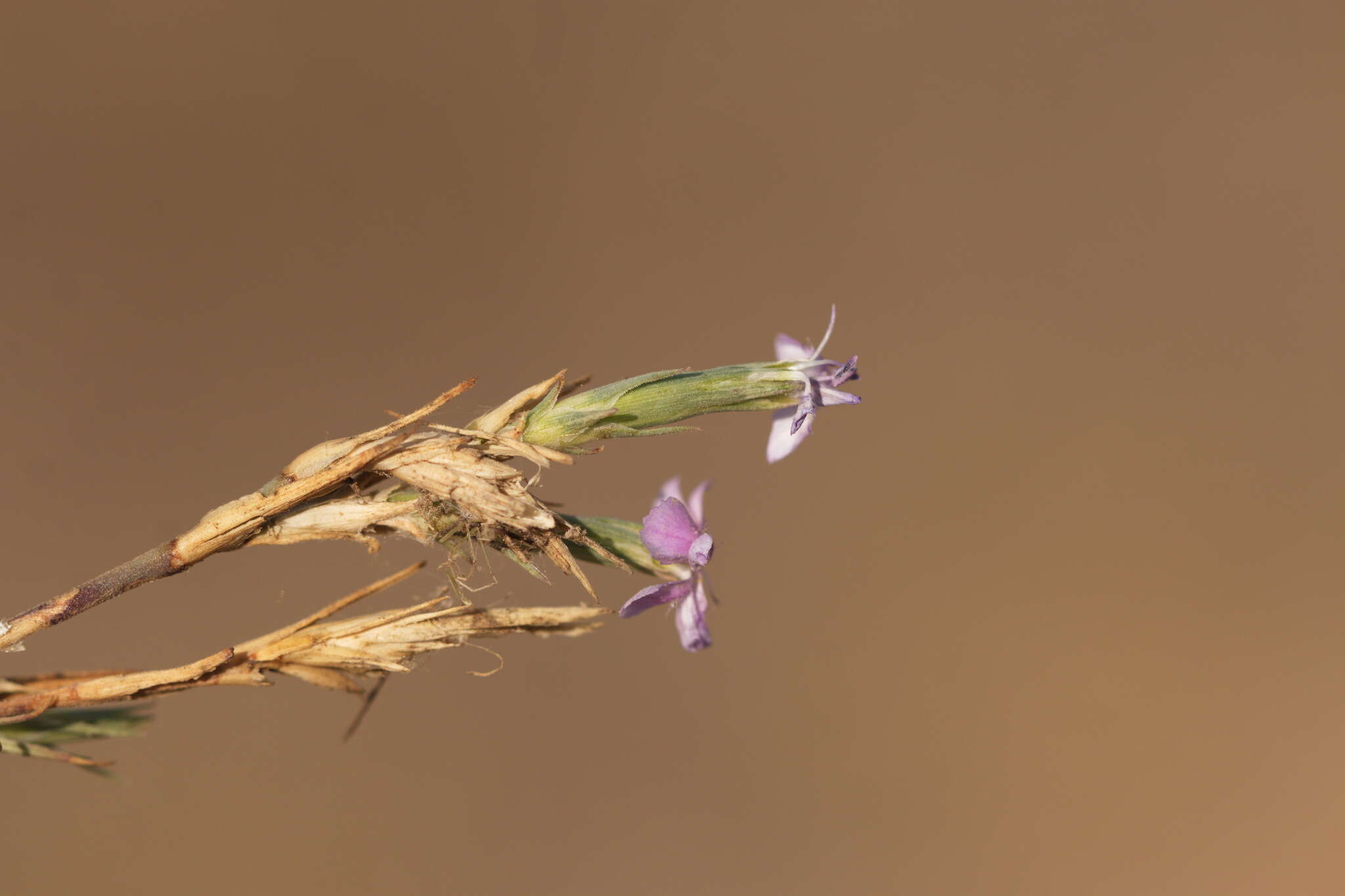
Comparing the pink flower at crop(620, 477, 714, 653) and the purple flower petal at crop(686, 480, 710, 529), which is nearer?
the pink flower at crop(620, 477, 714, 653)

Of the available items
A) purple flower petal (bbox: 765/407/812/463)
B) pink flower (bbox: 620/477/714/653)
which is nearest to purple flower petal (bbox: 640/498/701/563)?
pink flower (bbox: 620/477/714/653)

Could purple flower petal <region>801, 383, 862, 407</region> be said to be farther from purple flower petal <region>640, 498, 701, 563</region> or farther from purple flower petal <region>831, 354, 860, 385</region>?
purple flower petal <region>640, 498, 701, 563</region>

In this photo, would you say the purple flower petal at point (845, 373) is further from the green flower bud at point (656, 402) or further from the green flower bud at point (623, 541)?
the green flower bud at point (623, 541)

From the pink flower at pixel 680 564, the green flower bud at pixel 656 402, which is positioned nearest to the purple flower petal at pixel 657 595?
the pink flower at pixel 680 564

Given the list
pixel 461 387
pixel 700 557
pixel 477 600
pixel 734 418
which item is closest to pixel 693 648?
pixel 700 557

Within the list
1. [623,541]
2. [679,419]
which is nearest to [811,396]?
[679,419]

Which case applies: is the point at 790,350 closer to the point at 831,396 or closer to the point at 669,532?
the point at 831,396
